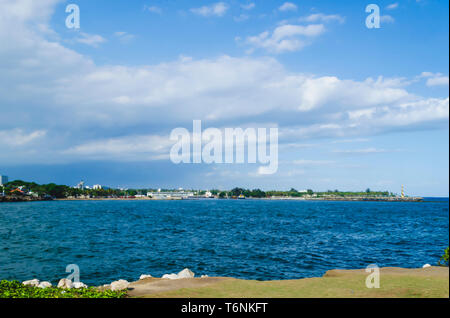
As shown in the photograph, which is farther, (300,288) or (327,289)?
(300,288)

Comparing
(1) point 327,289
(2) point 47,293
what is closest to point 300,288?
(1) point 327,289

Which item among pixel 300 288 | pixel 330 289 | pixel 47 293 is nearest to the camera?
pixel 47 293

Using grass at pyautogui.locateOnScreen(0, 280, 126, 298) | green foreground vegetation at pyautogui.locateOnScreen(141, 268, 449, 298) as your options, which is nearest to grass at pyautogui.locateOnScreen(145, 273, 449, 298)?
green foreground vegetation at pyautogui.locateOnScreen(141, 268, 449, 298)

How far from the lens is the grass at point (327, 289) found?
1312 cm

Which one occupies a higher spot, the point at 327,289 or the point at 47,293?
the point at 47,293

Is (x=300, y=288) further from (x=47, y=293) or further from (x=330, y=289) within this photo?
(x=47, y=293)

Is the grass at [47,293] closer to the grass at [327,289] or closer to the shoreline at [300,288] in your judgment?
the shoreline at [300,288]

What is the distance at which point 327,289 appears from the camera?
14.4m

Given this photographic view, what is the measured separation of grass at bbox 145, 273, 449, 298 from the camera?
1312 centimetres

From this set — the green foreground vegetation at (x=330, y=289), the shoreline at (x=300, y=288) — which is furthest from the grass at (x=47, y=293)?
the green foreground vegetation at (x=330, y=289)

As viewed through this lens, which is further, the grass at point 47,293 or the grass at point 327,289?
the grass at point 327,289

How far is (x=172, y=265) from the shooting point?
27609mm
